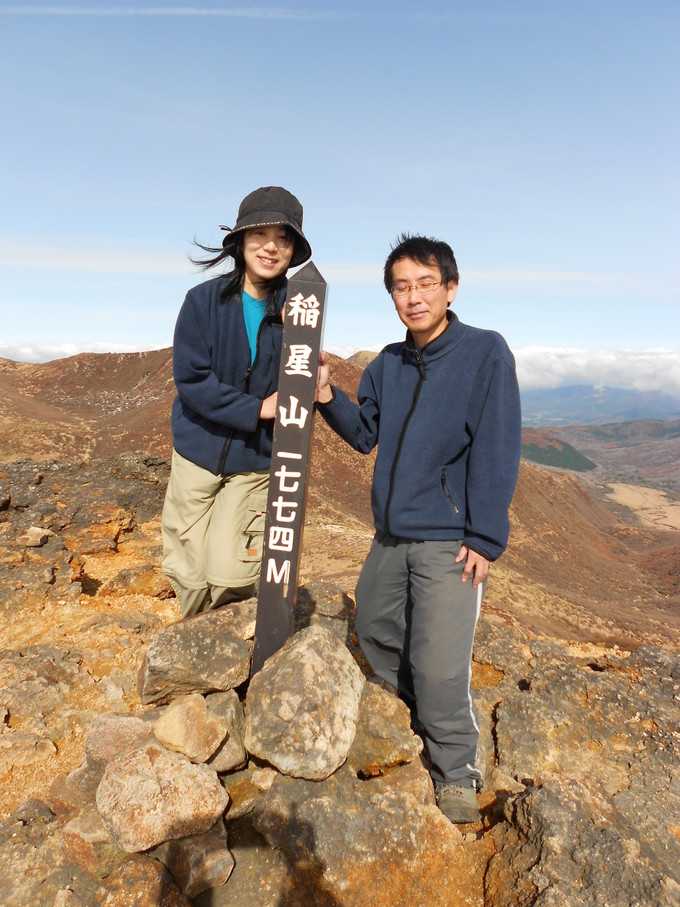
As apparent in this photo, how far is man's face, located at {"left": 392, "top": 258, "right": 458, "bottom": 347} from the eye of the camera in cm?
318

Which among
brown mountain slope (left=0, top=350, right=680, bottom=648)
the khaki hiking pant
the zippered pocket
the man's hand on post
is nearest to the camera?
the zippered pocket

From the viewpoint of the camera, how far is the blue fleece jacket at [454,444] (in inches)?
124

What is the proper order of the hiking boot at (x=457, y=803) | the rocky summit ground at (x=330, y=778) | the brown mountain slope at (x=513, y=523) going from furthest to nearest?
the brown mountain slope at (x=513, y=523), the hiking boot at (x=457, y=803), the rocky summit ground at (x=330, y=778)

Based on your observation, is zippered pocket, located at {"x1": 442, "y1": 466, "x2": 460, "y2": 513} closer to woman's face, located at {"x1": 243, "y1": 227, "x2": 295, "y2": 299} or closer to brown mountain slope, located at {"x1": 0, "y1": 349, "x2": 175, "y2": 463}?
woman's face, located at {"x1": 243, "y1": 227, "x2": 295, "y2": 299}

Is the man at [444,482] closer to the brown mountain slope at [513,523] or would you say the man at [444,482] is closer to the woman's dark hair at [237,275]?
the woman's dark hair at [237,275]

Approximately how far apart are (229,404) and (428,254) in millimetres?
1588

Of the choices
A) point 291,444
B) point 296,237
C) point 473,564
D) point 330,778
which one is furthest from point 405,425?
point 330,778

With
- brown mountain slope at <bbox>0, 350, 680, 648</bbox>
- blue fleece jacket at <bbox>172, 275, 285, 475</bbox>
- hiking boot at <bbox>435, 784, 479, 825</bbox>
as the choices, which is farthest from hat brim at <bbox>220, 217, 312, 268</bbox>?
brown mountain slope at <bbox>0, 350, 680, 648</bbox>

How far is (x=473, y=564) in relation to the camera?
321 centimetres

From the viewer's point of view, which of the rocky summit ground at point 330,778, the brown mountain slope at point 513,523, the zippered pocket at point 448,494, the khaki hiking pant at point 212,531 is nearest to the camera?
the rocky summit ground at point 330,778

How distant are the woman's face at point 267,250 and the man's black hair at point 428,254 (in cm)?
69

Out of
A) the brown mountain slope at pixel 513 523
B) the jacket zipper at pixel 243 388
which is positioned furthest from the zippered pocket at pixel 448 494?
the brown mountain slope at pixel 513 523

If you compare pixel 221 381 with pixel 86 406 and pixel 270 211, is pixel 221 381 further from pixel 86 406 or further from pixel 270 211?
pixel 86 406

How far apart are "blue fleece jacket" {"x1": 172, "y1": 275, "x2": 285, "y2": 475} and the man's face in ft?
2.87
